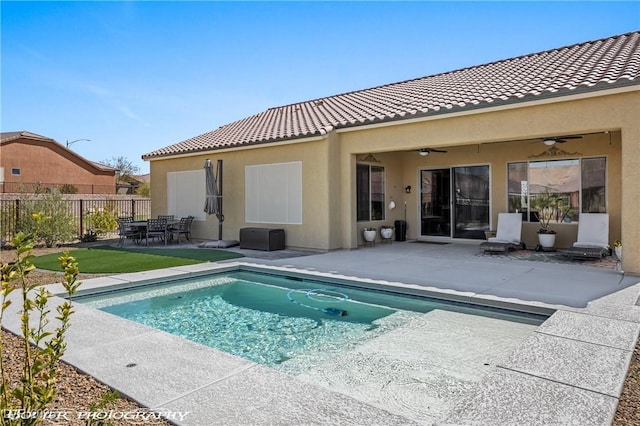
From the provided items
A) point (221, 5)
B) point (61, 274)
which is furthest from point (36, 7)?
point (61, 274)

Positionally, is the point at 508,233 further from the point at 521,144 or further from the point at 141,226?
the point at 141,226

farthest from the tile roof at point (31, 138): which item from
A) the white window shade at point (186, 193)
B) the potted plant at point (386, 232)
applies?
the potted plant at point (386, 232)

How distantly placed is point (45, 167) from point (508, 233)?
139 ft

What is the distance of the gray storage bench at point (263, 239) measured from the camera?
12.9m

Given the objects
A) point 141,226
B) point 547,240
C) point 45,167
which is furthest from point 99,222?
point 45,167

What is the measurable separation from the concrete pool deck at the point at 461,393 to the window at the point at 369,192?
6876mm

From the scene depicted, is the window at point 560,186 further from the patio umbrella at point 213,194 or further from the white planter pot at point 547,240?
the patio umbrella at point 213,194

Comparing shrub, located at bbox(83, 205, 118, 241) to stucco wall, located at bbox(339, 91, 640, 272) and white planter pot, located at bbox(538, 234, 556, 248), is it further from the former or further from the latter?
white planter pot, located at bbox(538, 234, 556, 248)

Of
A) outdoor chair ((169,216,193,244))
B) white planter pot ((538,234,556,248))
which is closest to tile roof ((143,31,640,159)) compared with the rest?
outdoor chair ((169,216,193,244))

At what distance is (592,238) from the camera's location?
34.9ft

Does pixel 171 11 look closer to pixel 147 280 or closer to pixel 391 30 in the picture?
pixel 391 30

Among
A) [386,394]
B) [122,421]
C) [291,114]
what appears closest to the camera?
[122,421]

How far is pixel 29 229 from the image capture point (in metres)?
14.0

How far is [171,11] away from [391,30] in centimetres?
703
